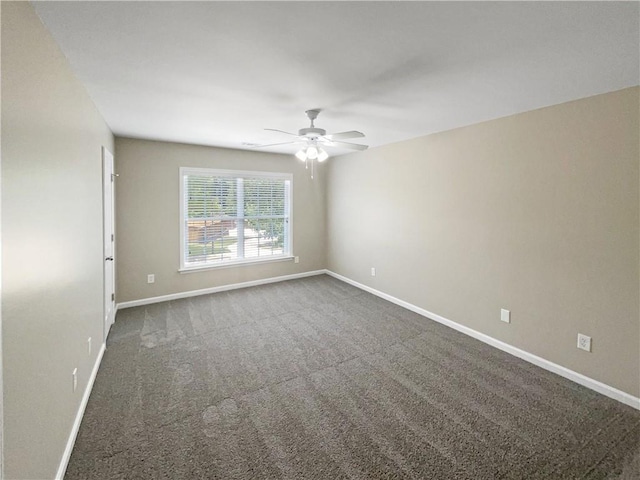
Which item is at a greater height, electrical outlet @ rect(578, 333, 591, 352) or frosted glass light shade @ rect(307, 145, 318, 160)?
frosted glass light shade @ rect(307, 145, 318, 160)

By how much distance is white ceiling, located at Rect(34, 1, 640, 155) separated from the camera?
4.61 ft

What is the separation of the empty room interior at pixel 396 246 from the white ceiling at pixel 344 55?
0.02 m

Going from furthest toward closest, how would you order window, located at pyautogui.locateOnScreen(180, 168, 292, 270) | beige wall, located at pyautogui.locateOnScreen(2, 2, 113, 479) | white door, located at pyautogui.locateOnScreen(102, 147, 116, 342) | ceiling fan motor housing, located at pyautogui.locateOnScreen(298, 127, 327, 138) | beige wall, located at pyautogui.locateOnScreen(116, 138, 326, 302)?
window, located at pyautogui.locateOnScreen(180, 168, 292, 270), beige wall, located at pyautogui.locateOnScreen(116, 138, 326, 302), white door, located at pyautogui.locateOnScreen(102, 147, 116, 342), ceiling fan motor housing, located at pyautogui.locateOnScreen(298, 127, 327, 138), beige wall, located at pyautogui.locateOnScreen(2, 2, 113, 479)

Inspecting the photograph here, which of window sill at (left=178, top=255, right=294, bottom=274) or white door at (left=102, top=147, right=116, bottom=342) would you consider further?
window sill at (left=178, top=255, right=294, bottom=274)

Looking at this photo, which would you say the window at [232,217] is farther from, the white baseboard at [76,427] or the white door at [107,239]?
the white baseboard at [76,427]

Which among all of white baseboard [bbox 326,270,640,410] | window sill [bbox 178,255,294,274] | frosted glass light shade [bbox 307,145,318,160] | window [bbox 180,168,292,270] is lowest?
white baseboard [bbox 326,270,640,410]

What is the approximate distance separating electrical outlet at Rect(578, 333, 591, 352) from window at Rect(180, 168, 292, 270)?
4217 millimetres

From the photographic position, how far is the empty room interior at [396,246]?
144 centimetres

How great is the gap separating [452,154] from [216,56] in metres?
2.79

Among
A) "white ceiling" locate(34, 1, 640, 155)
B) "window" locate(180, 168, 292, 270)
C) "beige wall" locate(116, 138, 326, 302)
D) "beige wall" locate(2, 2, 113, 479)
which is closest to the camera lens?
"beige wall" locate(2, 2, 113, 479)

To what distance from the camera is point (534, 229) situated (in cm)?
284

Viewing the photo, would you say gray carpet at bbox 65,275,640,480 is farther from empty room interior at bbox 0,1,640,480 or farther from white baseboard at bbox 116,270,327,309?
white baseboard at bbox 116,270,327,309

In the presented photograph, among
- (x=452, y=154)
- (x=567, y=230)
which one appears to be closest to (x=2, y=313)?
(x=567, y=230)

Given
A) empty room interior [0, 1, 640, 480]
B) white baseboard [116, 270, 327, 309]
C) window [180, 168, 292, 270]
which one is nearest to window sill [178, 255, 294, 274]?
window [180, 168, 292, 270]
